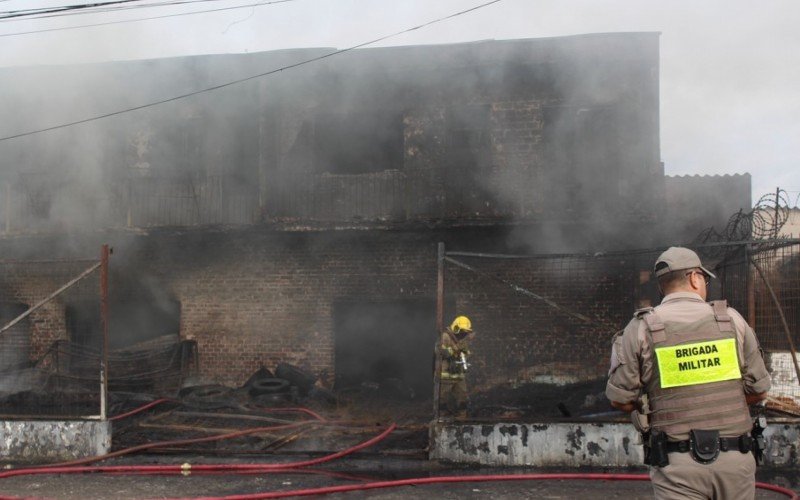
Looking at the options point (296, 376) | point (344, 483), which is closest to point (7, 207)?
point (296, 376)

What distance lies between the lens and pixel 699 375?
286 centimetres

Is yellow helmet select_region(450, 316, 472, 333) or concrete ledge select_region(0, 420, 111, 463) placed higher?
yellow helmet select_region(450, 316, 472, 333)

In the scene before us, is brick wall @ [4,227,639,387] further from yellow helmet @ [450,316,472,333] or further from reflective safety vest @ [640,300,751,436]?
reflective safety vest @ [640,300,751,436]

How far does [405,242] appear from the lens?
487 inches

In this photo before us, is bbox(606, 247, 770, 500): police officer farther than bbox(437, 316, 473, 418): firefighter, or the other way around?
bbox(437, 316, 473, 418): firefighter

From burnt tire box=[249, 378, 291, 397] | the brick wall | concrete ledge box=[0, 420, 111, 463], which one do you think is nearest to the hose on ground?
concrete ledge box=[0, 420, 111, 463]

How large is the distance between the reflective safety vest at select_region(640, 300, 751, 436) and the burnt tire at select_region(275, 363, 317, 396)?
9.09m

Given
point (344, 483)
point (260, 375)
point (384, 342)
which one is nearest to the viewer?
point (344, 483)

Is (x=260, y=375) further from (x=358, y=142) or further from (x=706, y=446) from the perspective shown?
(x=706, y=446)

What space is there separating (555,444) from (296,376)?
20.5 feet

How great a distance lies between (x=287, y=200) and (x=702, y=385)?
10332mm

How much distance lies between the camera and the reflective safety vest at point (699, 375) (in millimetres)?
2854

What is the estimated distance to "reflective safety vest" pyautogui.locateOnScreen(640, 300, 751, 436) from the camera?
285cm

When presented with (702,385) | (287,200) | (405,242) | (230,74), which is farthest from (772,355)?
(230,74)
